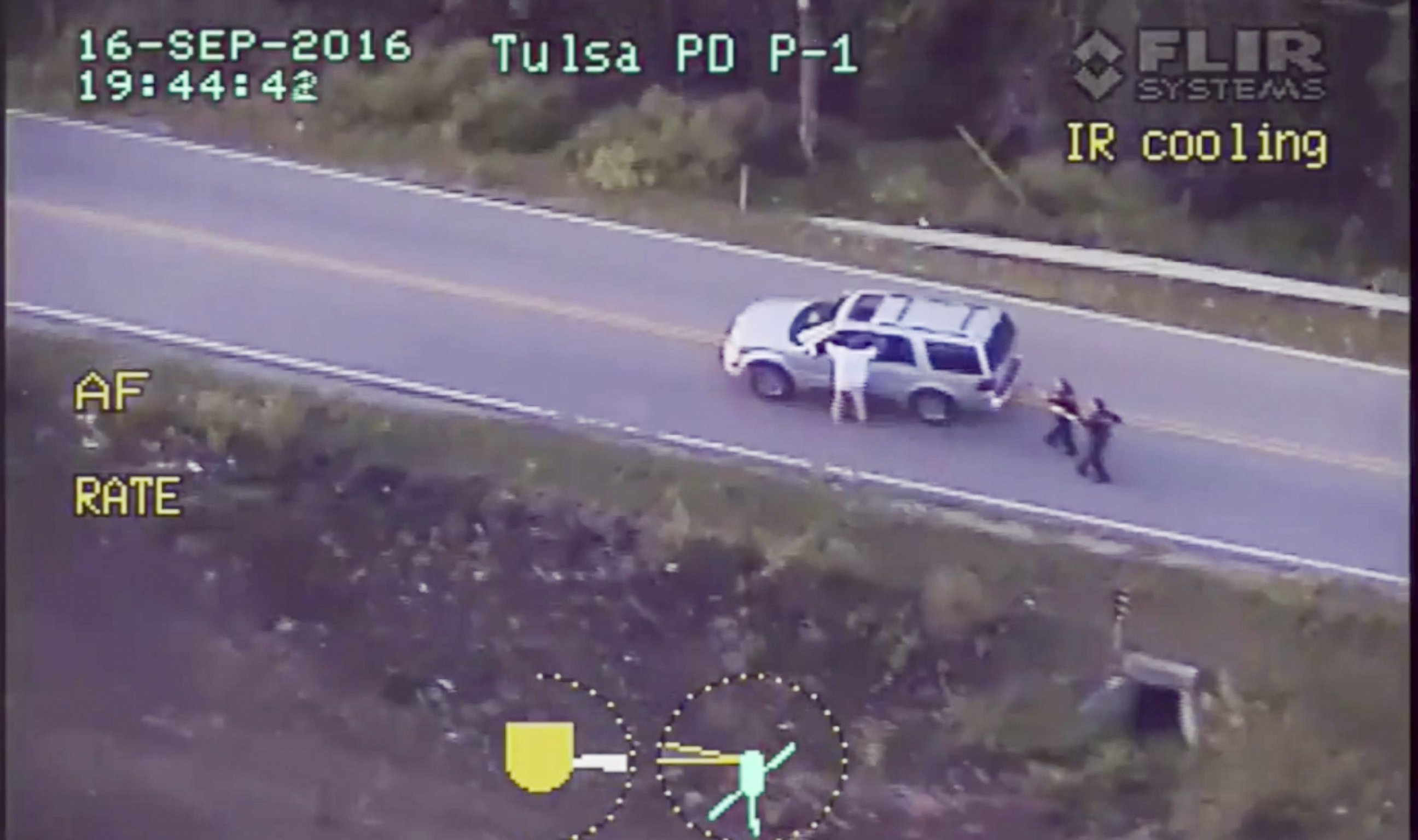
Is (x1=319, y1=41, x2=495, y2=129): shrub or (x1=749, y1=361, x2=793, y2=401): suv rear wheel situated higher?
(x1=319, y1=41, x2=495, y2=129): shrub

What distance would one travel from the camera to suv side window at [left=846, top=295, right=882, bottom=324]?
3102 mm

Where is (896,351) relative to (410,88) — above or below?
below

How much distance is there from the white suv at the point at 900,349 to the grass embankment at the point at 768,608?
0.12 m

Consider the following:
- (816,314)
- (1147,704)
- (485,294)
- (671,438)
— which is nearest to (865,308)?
(816,314)

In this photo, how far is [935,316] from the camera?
10.1 ft

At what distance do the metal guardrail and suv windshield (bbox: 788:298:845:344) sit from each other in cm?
9

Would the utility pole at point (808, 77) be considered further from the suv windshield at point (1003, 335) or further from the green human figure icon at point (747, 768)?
the green human figure icon at point (747, 768)

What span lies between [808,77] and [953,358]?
36cm

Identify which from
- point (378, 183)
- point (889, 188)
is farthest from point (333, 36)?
point (889, 188)

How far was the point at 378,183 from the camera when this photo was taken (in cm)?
Answer: 316

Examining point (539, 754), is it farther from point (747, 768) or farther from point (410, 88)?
point (410, 88)

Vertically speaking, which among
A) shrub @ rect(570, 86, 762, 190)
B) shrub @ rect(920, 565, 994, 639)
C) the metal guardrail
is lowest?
shrub @ rect(920, 565, 994, 639)
